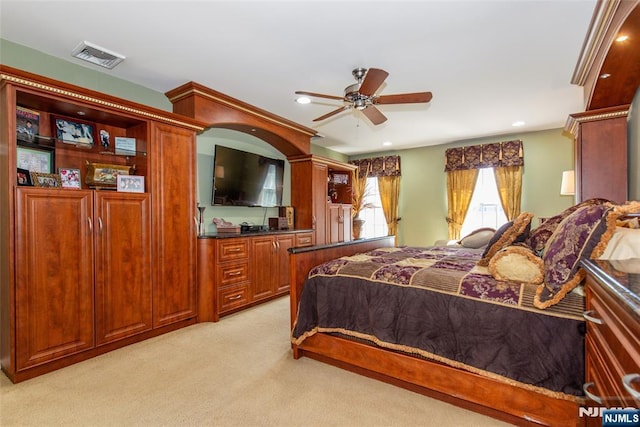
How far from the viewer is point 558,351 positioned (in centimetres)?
154

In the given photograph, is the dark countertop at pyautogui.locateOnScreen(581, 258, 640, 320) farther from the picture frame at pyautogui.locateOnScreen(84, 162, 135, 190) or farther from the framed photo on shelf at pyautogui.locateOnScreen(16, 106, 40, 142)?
the framed photo on shelf at pyautogui.locateOnScreen(16, 106, 40, 142)

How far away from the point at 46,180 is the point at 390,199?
18.6 feet

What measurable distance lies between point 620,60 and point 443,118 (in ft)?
7.45

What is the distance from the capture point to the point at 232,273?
3.62 meters

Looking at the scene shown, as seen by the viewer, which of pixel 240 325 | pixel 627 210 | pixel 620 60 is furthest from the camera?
pixel 240 325

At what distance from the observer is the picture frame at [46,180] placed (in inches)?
93.4

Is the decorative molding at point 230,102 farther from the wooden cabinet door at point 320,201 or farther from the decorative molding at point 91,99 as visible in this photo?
the wooden cabinet door at point 320,201

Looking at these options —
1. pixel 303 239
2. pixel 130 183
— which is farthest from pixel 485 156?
pixel 130 183

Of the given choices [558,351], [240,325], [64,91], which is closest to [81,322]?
[240,325]

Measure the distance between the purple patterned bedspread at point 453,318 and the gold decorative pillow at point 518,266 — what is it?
0.07m

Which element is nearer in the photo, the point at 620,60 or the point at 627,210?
the point at 627,210

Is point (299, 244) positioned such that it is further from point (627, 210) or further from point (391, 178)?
point (627, 210)

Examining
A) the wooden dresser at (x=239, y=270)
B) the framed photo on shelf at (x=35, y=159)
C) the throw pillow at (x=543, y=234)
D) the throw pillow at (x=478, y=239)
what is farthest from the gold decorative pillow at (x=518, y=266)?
the framed photo on shelf at (x=35, y=159)

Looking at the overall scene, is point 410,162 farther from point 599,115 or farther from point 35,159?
point 35,159
